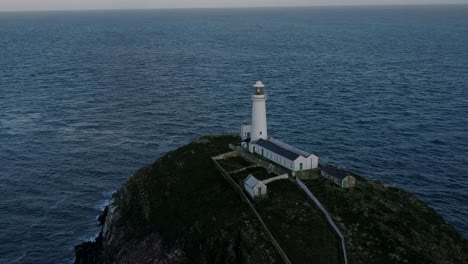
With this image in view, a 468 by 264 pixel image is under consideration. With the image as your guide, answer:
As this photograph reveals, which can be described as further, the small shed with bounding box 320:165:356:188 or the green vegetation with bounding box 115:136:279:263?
the small shed with bounding box 320:165:356:188

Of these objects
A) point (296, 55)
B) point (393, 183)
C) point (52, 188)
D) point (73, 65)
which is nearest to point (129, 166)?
point (52, 188)

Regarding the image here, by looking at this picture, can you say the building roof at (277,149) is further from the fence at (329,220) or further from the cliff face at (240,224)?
the cliff face at (240,224)

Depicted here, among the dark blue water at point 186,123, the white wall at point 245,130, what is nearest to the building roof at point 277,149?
the white wall at point 245,130

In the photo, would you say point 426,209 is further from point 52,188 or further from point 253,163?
point 52,188

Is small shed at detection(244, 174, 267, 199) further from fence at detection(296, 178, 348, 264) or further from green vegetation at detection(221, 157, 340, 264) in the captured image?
fence at detection(296, 178, 348, 264)

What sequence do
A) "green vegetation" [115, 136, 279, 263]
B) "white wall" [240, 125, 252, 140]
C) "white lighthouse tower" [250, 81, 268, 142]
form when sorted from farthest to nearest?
1. "white wall" [240, 125, 252, 140]
2. "white lighthouse tower" [250, 81, 268, 142]
3. "green vegetation" [115, 136, 279, 263]

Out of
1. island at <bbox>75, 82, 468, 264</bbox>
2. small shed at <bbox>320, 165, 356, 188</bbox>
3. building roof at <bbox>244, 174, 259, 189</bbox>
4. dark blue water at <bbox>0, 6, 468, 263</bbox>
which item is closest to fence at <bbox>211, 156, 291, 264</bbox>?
island at <bbox>75, 82, 468, 264</bbox>

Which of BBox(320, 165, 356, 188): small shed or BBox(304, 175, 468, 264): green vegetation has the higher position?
BBox(320, 165, 356, 188): small shed

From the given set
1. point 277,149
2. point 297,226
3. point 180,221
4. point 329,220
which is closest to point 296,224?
point 297,226
